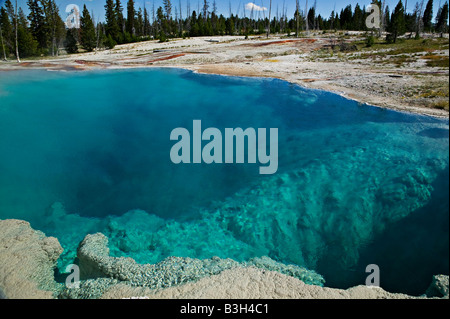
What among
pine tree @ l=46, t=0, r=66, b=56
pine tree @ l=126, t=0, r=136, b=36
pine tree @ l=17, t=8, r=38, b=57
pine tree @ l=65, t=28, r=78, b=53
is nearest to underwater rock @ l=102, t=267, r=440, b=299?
pine tree @ l=17, t=8, r=38, b=57

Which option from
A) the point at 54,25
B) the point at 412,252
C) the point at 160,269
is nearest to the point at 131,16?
the point at 54,25

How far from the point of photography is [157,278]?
3.93 metres

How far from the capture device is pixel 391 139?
7.17 meters

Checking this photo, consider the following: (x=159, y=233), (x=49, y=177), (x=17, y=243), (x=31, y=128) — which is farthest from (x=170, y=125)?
(x=17, y=243)

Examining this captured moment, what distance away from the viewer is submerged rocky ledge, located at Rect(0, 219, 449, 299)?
3617 mm

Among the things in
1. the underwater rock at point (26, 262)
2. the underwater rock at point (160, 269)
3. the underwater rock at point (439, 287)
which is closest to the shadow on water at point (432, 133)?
the underwater rock at point (439, 287)

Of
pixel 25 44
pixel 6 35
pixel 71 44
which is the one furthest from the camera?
pixel 71 44

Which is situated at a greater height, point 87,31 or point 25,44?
point 87,31

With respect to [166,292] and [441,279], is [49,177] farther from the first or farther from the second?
[441,279]

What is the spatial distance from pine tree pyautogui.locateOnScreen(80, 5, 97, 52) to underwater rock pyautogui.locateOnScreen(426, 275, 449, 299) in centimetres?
3692

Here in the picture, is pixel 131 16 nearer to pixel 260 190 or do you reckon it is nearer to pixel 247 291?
pixel 260 190

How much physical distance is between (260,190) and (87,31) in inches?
1319

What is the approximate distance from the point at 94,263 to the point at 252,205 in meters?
3.28

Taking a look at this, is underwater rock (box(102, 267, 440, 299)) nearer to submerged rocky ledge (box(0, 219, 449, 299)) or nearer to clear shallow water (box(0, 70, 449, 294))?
submerged rocky ledge (box(0, 219, 449, 299))
